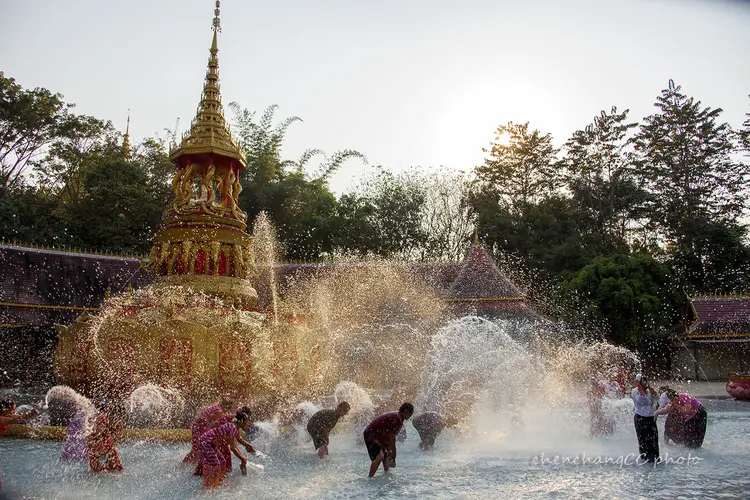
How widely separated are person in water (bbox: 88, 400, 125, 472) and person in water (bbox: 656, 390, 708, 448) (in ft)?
28.2

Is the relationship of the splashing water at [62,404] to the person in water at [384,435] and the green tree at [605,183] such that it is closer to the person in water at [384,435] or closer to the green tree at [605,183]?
the person in water at [384,435]

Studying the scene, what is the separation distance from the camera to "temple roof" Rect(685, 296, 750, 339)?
2680cm

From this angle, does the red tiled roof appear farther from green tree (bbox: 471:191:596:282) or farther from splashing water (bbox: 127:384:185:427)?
splashing water (bbox: 127:384:185:427)

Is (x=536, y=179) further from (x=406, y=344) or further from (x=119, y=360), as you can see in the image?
(x=119, y=360)

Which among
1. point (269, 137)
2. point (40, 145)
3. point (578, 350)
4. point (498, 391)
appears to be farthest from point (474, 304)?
point (40, 145)

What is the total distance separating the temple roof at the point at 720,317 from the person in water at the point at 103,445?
27.0 meters

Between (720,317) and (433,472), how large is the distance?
25.1m

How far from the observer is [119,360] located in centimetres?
1105

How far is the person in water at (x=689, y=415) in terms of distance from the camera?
31.8ft

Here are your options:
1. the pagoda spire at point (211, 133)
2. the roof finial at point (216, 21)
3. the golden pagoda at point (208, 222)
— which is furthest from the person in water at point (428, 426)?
the roof finial at point (216, 21)

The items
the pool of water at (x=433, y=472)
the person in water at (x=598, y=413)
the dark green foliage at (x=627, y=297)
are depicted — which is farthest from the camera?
the dark green foliage at (x=627, y=297)

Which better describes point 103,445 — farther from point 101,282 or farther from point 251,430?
point 101,282

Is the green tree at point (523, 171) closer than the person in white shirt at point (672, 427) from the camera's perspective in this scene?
No

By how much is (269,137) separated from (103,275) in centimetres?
2015
